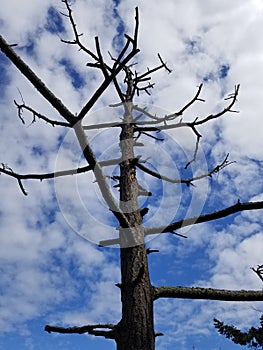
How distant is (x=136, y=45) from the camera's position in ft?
10.1

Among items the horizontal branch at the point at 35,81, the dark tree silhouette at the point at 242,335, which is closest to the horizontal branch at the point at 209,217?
the horizontal branch at the point at 35,81

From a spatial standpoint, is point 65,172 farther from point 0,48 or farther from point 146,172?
point 0,48

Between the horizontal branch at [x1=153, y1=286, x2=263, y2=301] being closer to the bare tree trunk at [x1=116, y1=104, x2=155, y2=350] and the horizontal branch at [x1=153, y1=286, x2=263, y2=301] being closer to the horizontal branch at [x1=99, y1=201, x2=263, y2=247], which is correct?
the bare tree trunk at [x1=116, y1=104, x2=155, y2=350]

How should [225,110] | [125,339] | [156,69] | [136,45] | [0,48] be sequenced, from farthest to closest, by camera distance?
1. [156,69]
2. [225,110]
3. [125,339]
4. [0,48]
5. [136,45]

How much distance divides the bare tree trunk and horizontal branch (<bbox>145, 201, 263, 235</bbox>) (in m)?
0.20

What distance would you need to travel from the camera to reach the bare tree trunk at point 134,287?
12.9 ft

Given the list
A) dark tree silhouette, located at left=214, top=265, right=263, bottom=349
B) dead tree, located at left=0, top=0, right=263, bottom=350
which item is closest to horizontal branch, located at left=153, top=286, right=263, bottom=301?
dead tree, located at left=0, top=0, right=263, bottom=350

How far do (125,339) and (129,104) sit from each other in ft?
15.6

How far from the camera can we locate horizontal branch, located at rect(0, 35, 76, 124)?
3.28 meters

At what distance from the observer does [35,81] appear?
3367mm

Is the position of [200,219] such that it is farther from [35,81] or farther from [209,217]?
[35,81]

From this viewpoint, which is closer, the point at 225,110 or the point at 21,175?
the point at 21,175

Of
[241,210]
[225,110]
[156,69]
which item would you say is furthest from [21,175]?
[156,69]

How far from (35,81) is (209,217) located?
2.23 metres
